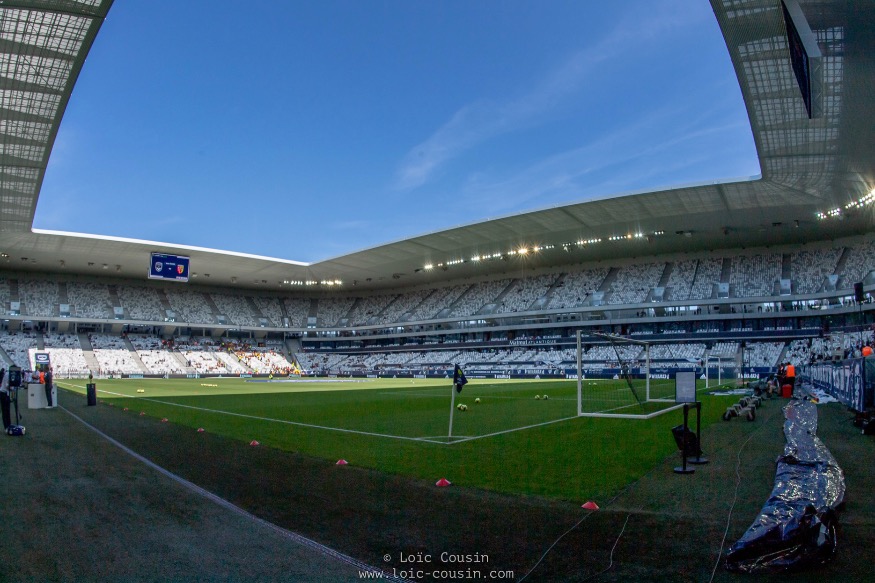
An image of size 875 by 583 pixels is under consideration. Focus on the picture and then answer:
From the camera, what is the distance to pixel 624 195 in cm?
4581

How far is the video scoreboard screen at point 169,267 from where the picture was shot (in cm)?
5916

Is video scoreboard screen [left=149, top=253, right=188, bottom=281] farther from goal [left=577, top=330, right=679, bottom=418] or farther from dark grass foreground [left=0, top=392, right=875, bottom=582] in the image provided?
dark grass foreground [left=0, top=392, right=875, bottom=582]

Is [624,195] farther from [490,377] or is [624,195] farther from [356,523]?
[356,523]

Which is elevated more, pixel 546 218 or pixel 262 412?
pixel 546 218

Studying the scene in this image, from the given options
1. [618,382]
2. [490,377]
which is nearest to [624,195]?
[618,382]

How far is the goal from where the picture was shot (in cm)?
1833

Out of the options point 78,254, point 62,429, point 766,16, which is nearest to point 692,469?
point 62,429

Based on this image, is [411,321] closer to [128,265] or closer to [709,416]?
[128,265]

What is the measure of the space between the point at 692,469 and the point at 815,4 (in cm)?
1954

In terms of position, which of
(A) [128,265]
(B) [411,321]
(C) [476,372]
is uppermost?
(A) [128,265]

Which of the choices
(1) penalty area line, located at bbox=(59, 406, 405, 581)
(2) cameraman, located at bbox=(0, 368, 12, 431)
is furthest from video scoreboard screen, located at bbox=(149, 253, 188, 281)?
(1) penalty area line, located at bbox=(59, 406, 405, 581)

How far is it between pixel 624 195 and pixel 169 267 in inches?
1908

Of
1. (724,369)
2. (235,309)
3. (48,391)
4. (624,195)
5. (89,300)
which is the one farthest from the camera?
(235,309)

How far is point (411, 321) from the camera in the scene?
8244 centimetres
